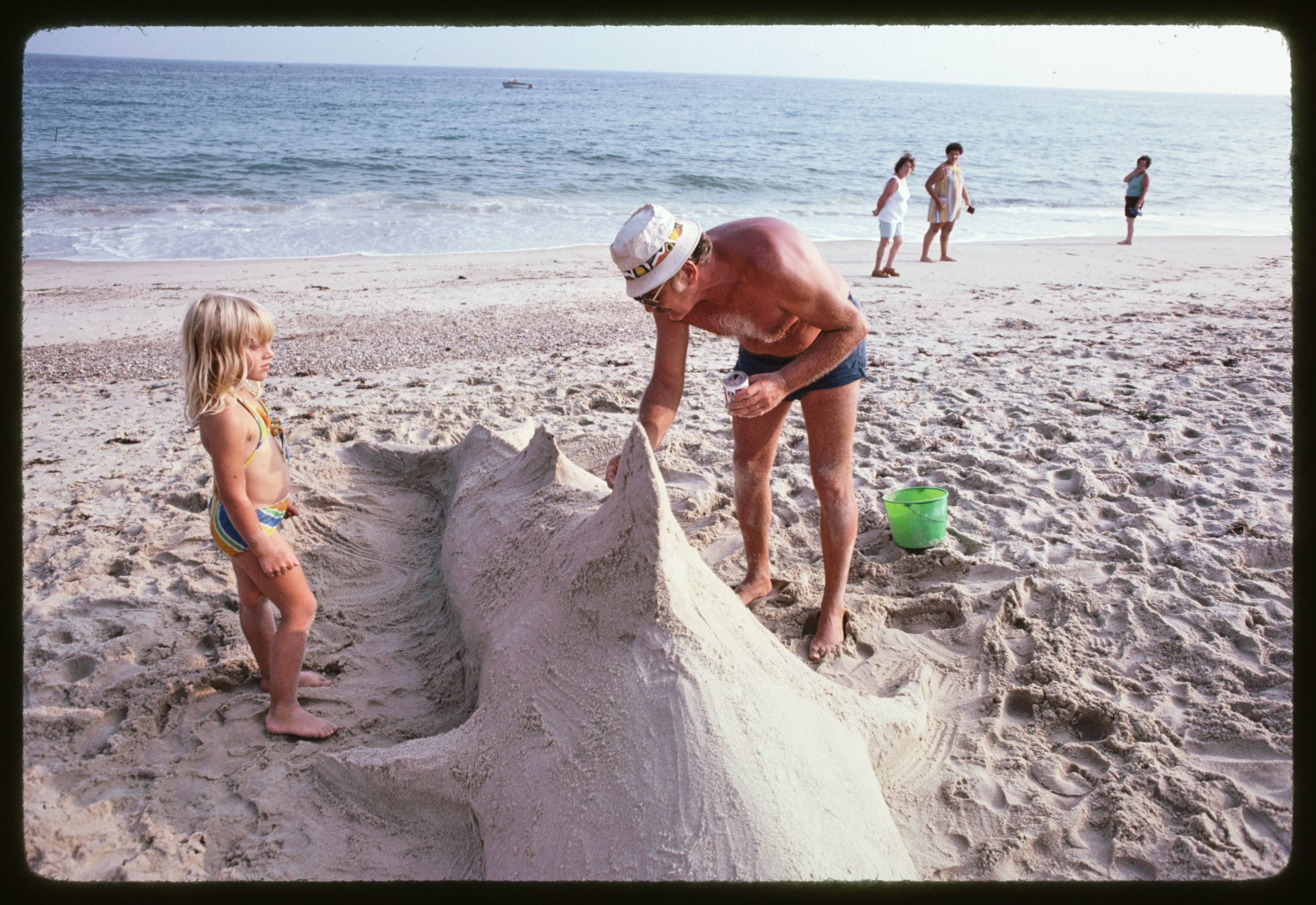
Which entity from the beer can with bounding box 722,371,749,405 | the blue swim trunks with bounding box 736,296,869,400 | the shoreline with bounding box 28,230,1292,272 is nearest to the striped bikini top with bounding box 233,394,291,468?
the beer can with bounding box 722,371,749,405

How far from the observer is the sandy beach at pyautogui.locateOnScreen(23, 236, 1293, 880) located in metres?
2.26

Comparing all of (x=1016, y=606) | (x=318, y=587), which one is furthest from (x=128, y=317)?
(x=1016, y=606)

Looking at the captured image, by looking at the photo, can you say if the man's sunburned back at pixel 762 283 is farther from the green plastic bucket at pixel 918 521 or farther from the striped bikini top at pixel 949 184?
the striped bikini top at pixel 949 184

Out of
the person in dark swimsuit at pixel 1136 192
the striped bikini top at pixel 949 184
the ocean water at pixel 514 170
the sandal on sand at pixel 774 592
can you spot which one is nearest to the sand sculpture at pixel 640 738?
the sandal on sand at pixel 774 592

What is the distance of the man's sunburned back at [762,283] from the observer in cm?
262

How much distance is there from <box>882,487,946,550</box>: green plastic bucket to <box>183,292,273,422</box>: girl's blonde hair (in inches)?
102

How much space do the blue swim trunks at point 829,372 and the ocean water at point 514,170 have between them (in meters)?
1.40

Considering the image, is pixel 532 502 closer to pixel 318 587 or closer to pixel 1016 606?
pixel 318 587

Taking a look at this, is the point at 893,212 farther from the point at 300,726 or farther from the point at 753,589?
the point at 300,726

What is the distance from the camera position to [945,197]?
1048cm

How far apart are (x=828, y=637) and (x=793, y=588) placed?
0.41 m

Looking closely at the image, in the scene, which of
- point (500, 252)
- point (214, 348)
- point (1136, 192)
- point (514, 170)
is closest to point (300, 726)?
point (214, 348)

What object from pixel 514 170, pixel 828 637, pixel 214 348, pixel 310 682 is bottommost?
pixel 310 682

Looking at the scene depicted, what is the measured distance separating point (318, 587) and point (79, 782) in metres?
1.11
